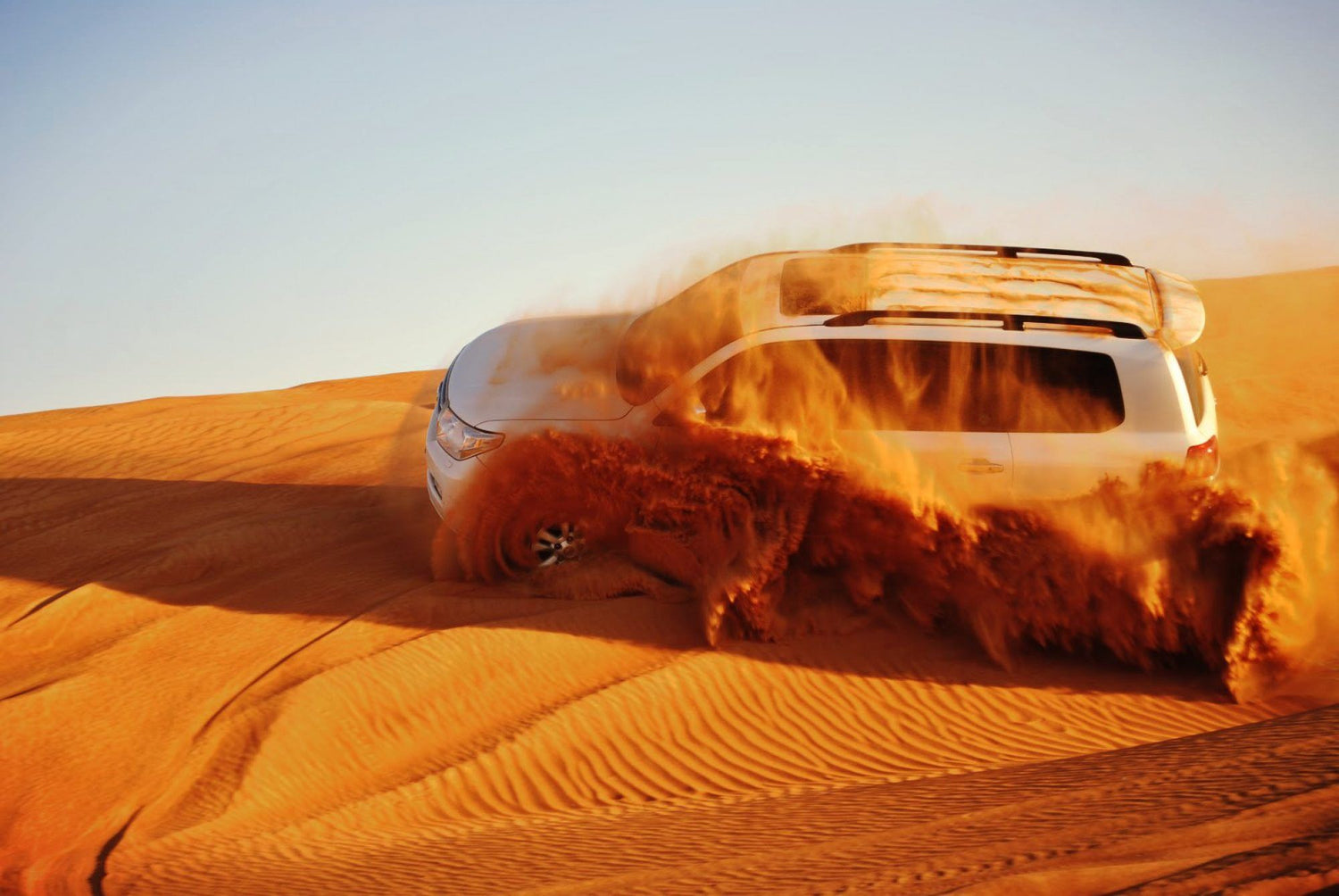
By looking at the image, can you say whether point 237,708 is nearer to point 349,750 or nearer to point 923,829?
point 349,750

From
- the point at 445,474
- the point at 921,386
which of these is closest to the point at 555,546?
the point at 445,474

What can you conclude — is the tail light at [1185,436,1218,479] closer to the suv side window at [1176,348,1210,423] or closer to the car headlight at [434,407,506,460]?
the suv side window at [1176,348,1210,423]

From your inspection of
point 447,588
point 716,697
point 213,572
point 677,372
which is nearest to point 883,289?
point 677,372

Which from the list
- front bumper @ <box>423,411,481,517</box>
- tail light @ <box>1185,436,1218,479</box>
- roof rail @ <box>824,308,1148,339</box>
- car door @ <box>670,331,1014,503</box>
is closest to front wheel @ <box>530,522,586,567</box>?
front bumper @ <box>423,411,481,517</box>

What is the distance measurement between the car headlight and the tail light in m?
4.67

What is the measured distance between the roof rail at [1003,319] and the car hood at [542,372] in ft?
5.60

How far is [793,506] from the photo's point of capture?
279 inches

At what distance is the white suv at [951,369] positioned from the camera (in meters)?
6.95

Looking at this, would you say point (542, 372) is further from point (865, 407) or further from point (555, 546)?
point (865, 407)

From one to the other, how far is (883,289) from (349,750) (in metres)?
4.53

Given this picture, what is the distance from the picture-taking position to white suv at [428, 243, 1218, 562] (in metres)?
6.95

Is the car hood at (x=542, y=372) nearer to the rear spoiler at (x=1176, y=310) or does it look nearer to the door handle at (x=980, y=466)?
the door handle at (x=980, y=466)

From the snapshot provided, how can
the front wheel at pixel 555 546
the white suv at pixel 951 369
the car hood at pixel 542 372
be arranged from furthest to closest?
the front wheel at pixel 555 546 < the car hood at pixel 542 372 < the white suv at pixel 951 369

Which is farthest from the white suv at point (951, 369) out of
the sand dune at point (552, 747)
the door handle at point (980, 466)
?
the sand dune at point (552, 747)
